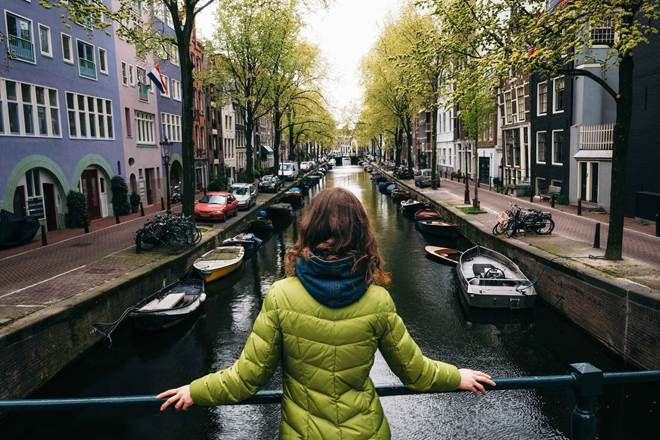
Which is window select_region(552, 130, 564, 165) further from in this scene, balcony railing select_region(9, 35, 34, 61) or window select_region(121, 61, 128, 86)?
balcony railing select_region(9, 35, 34, 61)

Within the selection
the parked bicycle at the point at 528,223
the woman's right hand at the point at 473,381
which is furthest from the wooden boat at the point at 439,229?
the woman's right hand at the point at 473,381

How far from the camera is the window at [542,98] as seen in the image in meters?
32.8

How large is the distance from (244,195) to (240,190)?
A: 2.70 feet

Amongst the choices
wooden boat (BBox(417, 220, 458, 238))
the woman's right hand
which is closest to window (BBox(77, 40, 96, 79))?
wooden boat (BBox(417, 220, 458, 238))

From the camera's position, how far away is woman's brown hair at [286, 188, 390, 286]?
2506 millimetres

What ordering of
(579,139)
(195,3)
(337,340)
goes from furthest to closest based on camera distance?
1. (579,139)
2. (195,3)
3. (337,340)

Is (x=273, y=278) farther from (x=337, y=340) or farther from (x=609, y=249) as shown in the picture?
(x=337, y=340)

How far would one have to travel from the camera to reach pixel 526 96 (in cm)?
3656

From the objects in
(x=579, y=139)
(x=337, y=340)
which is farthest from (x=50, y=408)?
(x=579, y=139)

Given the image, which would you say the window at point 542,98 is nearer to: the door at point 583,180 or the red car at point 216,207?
the door at point 583,180

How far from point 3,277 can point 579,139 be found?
27.5 metres

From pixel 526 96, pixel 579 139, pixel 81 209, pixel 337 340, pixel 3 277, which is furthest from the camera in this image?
pixel 526 96

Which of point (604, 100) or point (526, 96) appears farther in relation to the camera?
point (526, 96)

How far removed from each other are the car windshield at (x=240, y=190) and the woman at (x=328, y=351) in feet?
107
